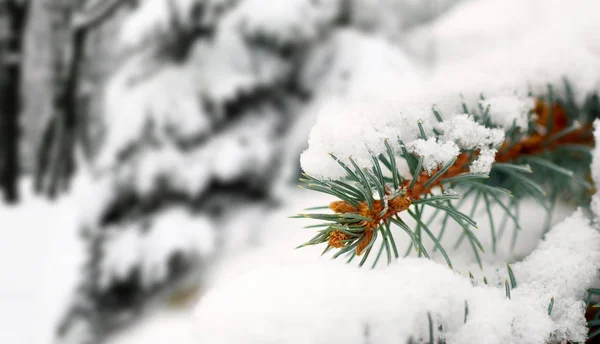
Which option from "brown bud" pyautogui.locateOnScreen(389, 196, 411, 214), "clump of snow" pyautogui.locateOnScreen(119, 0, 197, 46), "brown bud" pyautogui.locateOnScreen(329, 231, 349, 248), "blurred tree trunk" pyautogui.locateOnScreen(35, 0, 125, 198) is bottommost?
"brown bud" pyautogui.locateOnScreen(329, 231, 349, 248)

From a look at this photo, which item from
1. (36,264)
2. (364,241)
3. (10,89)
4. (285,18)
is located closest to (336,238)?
(364,241)

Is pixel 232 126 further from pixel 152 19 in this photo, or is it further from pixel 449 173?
pixel 449 173

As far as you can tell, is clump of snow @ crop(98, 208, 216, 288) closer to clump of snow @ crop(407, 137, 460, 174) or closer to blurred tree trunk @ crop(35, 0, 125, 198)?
blurred tree trunk @ crop(35, 0, 125, 198)

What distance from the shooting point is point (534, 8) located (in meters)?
0.80

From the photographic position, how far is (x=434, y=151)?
135 mm

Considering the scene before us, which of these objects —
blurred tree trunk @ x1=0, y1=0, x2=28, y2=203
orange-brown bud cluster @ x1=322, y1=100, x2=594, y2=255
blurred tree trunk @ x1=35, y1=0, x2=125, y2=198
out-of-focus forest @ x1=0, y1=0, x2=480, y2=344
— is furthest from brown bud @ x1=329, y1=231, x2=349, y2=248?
blurred tree trunk @ x1=0, y1=0, x2=28, y2=203

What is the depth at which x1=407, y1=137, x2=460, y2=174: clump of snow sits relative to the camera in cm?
13

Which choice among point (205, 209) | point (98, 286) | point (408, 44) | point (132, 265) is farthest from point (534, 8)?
point (98, 286)

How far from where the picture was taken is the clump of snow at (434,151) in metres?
0.13

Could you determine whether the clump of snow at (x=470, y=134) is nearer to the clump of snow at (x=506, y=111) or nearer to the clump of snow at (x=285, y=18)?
the clump of snow at (x=506, y=111)

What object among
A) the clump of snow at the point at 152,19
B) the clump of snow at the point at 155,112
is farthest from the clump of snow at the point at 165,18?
the clump of snow at the point at 155,112

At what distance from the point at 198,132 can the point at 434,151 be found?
86cm

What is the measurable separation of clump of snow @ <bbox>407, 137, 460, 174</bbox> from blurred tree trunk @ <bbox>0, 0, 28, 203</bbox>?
4.40ft

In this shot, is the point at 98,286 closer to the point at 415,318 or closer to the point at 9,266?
the point at 9,266
